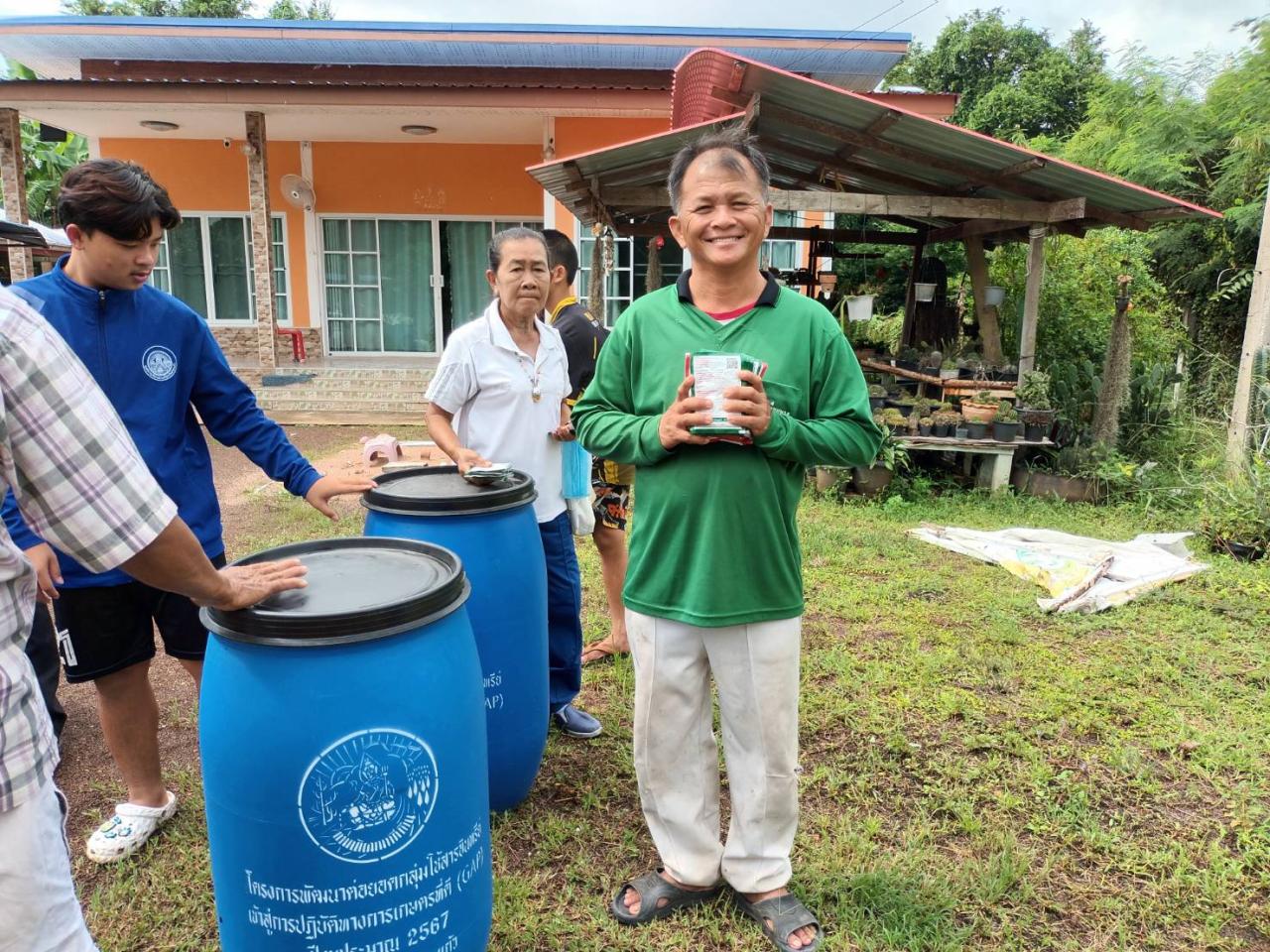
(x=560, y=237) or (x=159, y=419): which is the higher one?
(x=560, y=237)

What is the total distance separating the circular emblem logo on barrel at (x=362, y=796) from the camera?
1.52 metres

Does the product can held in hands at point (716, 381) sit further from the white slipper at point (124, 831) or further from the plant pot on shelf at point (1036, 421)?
the plant pot on shelf at point (1036, 421)

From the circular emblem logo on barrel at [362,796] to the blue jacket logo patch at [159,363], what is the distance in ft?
→ 4.44

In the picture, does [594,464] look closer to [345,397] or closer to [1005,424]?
[1005,424]

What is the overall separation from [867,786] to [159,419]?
2.53 m

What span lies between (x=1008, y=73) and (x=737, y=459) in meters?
33.4

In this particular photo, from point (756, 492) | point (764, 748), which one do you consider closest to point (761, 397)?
point (756, 492)

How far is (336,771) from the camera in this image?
1517 mm

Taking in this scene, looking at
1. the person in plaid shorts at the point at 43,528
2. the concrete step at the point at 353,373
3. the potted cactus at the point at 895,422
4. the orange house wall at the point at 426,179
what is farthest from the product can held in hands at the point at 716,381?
the orange house wall at the point at 426,179

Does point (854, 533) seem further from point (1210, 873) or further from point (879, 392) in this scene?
point (1210, 873)

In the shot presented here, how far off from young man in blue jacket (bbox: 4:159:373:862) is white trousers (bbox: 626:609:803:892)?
1006mm

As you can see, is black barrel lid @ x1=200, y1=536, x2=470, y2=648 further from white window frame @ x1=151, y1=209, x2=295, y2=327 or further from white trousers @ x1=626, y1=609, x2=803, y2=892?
white window frame @ x1=151, y1=209, x2=295, y2=327

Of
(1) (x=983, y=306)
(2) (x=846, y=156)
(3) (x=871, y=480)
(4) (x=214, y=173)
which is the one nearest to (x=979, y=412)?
(3) (x=871, y=480)

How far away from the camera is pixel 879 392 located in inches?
295
